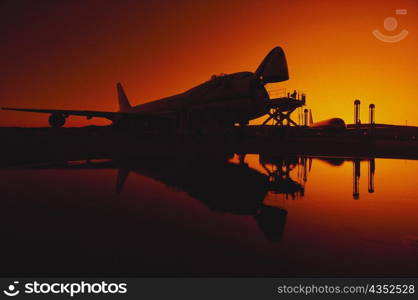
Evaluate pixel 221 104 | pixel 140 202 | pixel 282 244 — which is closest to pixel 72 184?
pixel 140 202

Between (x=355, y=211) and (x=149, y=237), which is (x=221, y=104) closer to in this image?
(x=355, y=211)

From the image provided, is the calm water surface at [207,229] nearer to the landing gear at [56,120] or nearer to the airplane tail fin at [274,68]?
the airplane tail fin at [274,68]

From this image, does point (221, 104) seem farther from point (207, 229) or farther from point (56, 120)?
point (207, 229)

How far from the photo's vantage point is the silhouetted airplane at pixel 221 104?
21.8 meters

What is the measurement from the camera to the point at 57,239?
401cm

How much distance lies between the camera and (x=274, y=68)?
2305cm

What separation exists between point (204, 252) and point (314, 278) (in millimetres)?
1267

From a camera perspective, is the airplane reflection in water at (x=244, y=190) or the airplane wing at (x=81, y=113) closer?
the airplane reflection in water at (x=244, y=190)
